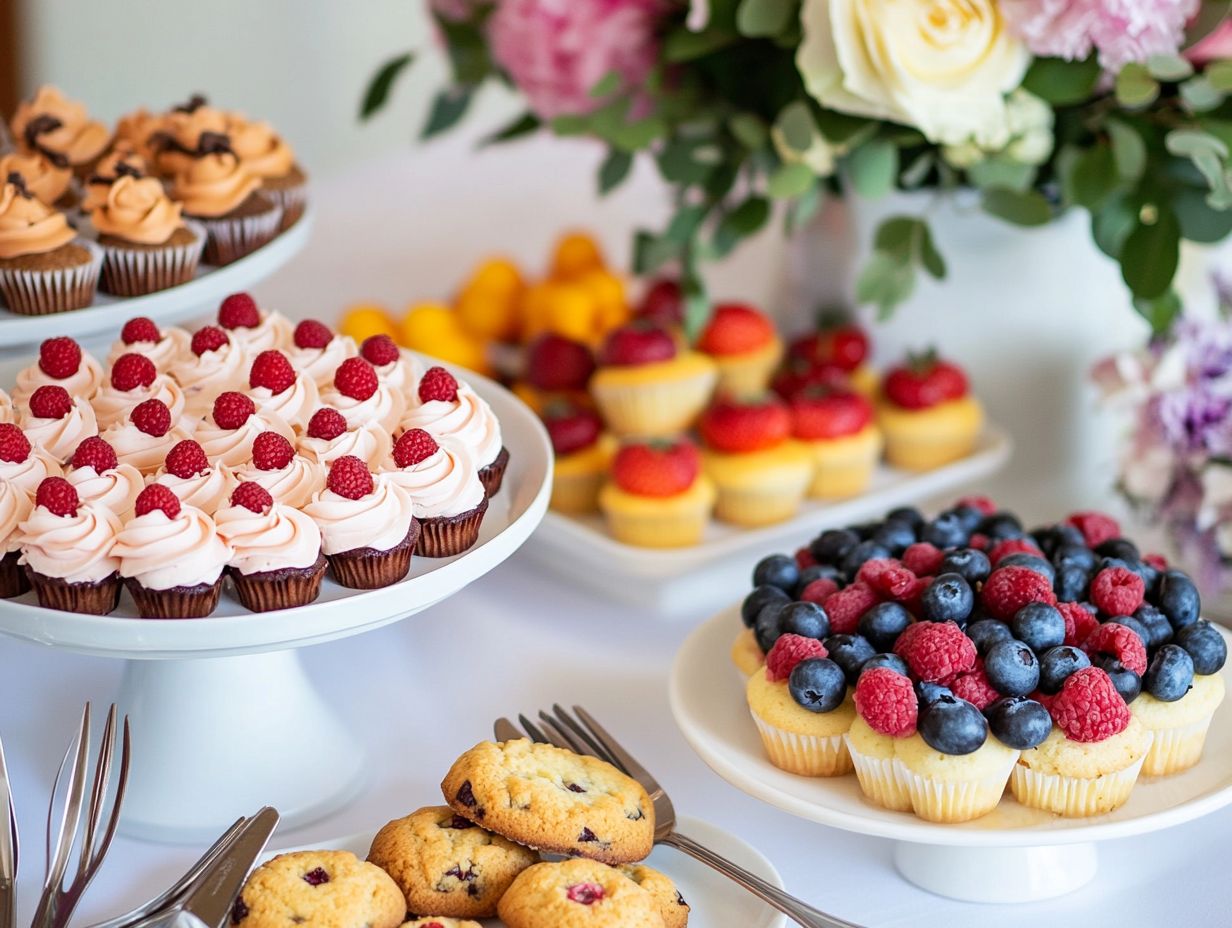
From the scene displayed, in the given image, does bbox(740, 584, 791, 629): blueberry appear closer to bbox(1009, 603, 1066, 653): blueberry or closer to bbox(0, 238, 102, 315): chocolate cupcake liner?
bbox(1009, 603, 1066, 653): blueberry

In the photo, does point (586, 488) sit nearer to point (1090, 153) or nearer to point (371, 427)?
point (371, 427)

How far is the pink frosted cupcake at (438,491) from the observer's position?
3.14 feet

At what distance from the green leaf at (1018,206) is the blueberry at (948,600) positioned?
0.43m

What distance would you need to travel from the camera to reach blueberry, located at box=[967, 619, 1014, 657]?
2.99 ft

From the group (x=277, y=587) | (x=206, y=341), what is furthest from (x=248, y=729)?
(x=206, y=341)

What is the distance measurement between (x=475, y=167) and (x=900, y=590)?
5.17ft

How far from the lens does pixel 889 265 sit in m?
1.33

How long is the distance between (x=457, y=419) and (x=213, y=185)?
15.2 inches

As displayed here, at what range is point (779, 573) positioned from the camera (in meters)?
1.05

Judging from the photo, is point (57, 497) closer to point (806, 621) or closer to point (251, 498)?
point (251, 498)

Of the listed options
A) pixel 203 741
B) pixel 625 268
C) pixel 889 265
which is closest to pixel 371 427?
pixel 203 741

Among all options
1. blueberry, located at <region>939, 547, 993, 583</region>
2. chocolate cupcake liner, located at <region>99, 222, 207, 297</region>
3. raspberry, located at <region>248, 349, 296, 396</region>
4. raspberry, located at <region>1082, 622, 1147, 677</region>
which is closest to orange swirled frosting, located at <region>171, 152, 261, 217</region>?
chocolate cupcake liner, located at <region>99, 222, 207, 297</region>

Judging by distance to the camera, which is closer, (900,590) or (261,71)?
(900,590)

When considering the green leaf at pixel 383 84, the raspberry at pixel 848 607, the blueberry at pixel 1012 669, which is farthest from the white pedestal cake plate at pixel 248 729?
the green leaf at pixel 383 84
